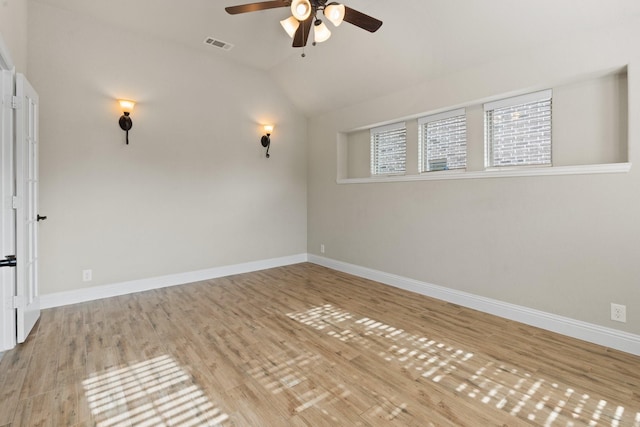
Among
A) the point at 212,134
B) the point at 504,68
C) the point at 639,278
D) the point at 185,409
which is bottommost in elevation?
the point at 185,409

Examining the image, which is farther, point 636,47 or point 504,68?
point 504,68

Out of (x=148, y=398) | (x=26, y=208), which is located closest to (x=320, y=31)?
(x=26, y=208)

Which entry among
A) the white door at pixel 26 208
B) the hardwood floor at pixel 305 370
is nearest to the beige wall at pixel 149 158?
the white door at pixel 26 208

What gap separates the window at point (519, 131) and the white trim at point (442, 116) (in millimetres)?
294

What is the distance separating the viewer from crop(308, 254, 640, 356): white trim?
2581mm

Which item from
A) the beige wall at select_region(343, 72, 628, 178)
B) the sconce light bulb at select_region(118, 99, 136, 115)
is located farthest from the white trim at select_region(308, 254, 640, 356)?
the sconce light bulb at select_region(118, 99, 136, 115)

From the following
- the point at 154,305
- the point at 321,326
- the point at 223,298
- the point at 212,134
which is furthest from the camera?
the point at 212,134

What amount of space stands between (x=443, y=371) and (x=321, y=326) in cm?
116

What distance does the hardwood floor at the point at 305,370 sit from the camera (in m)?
1.82

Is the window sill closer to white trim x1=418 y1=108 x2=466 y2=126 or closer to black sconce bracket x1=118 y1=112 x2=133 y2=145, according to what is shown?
white trim x1=418 y1=108 x2=466 y2=126

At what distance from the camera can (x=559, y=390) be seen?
204cm

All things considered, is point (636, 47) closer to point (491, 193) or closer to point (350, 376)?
point (491, 193)

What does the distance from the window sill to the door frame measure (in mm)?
3825

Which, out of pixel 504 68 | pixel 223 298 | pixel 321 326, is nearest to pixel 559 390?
pixel 321 326
